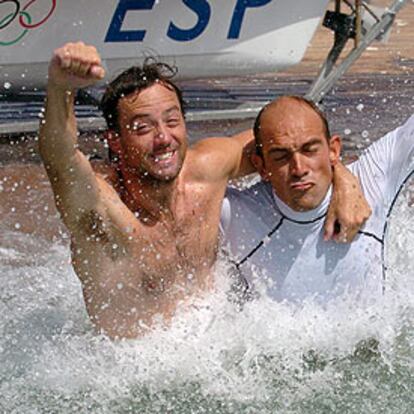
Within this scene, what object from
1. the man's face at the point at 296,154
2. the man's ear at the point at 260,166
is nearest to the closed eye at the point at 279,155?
the man's face at the point at 296,154

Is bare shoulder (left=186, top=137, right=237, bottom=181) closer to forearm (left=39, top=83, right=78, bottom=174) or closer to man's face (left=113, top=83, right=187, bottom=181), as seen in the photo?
man's face (left=113, top=83, right=187, bottom=181)

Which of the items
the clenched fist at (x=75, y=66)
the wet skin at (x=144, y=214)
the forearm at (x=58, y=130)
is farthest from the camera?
the wet skin at (x=144, y=214)

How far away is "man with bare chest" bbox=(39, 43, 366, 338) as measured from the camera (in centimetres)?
364

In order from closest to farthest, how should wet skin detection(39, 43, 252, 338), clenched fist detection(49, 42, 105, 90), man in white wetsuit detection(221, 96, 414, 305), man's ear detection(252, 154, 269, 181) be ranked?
1. clenched fist detection(49, 42, 105, 90)
2. wet skin detection(39, 43, 252, 338)
3. man in white wetsuit detection(221, 96, 414, 305)
4. man's ear detection(252, 154, 269, 181)

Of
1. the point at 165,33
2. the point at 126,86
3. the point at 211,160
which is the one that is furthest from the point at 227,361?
the point at 165,33

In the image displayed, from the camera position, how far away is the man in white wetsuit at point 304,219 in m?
3.84

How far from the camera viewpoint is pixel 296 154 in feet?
12.4

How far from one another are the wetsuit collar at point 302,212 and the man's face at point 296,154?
0.03 meters

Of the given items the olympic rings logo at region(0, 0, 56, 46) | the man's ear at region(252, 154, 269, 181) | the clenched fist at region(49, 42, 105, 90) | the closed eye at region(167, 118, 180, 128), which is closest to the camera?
the clenched fist at region(49, 42, 105, 90)

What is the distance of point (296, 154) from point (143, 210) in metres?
0.54

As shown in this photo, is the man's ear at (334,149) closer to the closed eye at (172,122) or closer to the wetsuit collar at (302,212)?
the wetsuit collar at (302,212)

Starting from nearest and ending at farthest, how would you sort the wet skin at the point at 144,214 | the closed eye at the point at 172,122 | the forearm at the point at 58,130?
1. the forearm at the point at 58,130
2. the wet skin at the point at 144,214
3. the closed eye at the point at 172,122

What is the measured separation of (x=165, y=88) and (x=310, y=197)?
60cm

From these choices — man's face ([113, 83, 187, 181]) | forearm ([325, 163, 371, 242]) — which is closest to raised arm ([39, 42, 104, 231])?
man's face ([113, 83, 187, 181])
